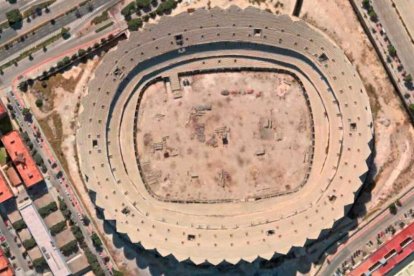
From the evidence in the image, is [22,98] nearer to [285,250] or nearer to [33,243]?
[33,243]

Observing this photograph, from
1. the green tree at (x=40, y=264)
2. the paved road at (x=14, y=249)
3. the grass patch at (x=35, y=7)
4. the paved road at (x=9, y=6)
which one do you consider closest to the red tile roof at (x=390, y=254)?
the green tree at (x=40, y=264)

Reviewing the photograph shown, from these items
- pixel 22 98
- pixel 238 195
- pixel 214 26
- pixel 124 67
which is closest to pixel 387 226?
pixel 238 195

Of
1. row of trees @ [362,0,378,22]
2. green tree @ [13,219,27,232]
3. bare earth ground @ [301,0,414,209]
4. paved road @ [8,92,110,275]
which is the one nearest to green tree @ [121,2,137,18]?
paved road @ [8,92,110,275]

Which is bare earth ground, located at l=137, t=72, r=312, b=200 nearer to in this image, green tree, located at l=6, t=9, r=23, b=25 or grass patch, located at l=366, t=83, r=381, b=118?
grass patch, located at l=366, t=83, r=381, b=118

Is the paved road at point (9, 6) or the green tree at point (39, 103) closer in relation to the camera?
the green tree at point (39, 103)

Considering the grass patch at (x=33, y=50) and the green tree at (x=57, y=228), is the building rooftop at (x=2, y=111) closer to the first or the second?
the grass patch at (x=33, y=50)

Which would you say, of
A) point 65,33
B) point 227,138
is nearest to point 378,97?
point 227,138
